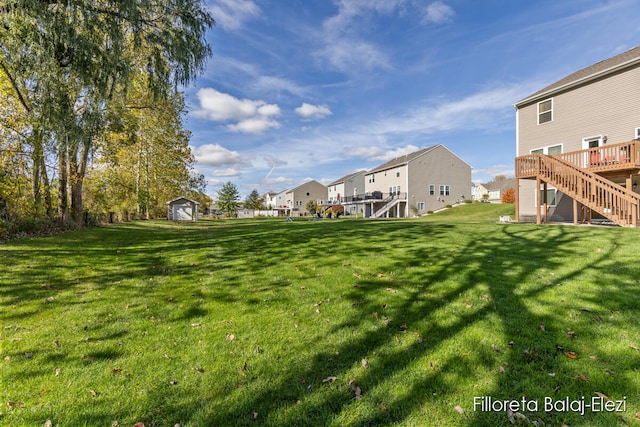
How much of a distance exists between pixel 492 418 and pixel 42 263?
9104 millimetres

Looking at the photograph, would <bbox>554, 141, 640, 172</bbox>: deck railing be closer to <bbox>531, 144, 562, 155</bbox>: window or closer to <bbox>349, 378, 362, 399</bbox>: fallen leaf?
<bbox>531, 144, 562, 155</bbox>: window

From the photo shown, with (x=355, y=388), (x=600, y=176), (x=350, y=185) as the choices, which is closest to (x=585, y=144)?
(x=600, y=176)

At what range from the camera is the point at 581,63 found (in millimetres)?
18984

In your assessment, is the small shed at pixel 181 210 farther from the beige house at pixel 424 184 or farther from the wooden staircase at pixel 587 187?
the wooden staircase at pixel 587 187

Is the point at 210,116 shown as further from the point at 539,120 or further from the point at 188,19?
the point at 539,120

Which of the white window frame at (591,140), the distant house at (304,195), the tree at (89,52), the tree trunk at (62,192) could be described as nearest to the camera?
the tree at (89,52)

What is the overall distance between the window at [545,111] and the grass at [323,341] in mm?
15309

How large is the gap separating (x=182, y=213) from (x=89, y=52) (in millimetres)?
24944

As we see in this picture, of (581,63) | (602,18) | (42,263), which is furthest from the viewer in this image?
(581,63)

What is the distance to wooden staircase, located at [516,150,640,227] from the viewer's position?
37.3 feet

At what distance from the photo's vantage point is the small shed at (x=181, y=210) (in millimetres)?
30836

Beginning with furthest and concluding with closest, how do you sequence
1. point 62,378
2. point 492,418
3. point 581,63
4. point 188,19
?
point 581,63, point 188,19, point 62,378, point 492,418

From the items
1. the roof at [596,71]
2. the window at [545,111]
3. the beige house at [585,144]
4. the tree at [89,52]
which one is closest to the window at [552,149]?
the beige house at [585,144]

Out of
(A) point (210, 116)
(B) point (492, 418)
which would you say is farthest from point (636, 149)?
(A) point (210, 116)
